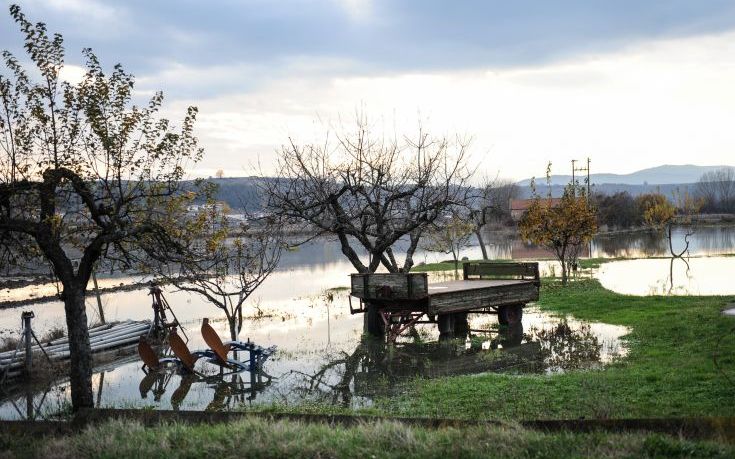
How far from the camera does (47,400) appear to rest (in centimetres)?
1612

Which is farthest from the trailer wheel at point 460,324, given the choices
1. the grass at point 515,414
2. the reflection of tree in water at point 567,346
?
the grass at point 515,414

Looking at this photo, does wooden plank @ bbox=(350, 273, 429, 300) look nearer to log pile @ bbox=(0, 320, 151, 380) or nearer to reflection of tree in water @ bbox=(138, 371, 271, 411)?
reflection of tree in water @ bbox=(138, 371, 271, 411)

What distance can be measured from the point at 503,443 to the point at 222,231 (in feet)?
43.1

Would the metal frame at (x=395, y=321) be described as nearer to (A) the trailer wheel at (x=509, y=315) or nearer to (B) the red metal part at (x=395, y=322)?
(B) the red metal part at (x=395, y=322)

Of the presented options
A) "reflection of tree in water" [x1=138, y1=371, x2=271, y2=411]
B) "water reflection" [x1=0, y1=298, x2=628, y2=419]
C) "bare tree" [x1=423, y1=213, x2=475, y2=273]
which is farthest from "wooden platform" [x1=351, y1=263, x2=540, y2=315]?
"reflection of tree in water" [x1=138, y1=371, x2=271, y2=411]

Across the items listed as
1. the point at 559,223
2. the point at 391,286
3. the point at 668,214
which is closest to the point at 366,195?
the point at 391,286

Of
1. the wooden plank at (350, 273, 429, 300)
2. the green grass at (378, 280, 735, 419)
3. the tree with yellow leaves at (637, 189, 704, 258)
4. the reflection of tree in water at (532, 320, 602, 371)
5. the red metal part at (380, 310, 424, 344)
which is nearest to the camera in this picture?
the green grass at (378, 280, 735, 419)

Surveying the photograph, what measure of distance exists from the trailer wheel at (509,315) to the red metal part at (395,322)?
313 cm

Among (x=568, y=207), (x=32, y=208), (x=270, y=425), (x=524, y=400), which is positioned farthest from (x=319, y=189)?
(x=568, y=207)

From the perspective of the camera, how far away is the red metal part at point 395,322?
817 inches

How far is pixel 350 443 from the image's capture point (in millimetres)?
8461

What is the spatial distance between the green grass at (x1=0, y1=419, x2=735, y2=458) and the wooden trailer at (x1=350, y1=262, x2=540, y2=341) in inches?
436

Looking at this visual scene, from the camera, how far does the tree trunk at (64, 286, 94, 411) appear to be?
1360 centimetres

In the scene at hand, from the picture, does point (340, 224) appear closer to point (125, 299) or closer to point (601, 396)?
point (601, 396)
